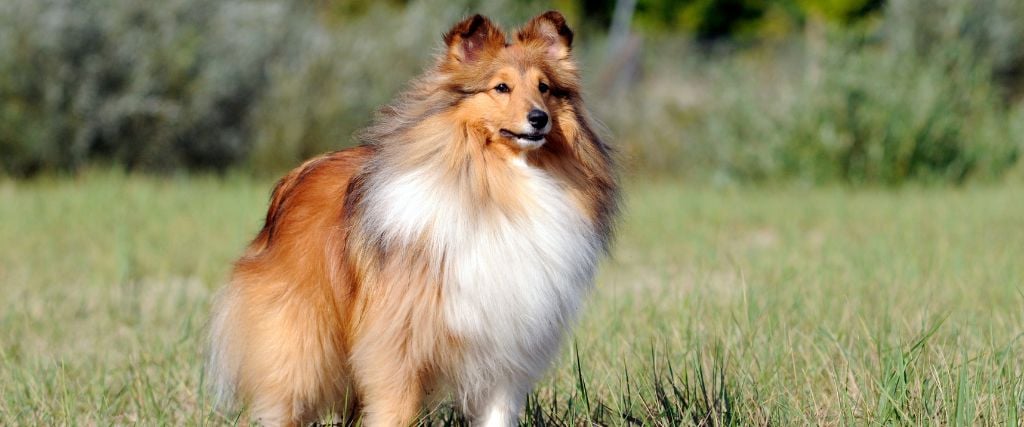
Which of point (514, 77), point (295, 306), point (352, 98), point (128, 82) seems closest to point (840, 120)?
point (352, 98)

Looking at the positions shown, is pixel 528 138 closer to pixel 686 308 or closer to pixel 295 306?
pixel 295 306

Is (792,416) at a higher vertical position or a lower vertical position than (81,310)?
higher

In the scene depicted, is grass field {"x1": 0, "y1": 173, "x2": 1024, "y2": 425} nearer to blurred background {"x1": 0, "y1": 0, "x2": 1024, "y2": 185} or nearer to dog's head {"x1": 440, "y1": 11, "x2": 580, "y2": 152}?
dog's head {"x1": 440, "y1": 11, "x2": 580, "y2": 152}

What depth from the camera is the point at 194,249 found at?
10.2m

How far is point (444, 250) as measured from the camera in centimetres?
403

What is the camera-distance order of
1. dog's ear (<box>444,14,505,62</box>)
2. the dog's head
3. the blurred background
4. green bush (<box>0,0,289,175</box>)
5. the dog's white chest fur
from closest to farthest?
the dog's white chest fur
the dog's head
dog's ear (<box>444,14,505,62</box>)
green bush (<box>0,0,289,175</box>)
the blurred background

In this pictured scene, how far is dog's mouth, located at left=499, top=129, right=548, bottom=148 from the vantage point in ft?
13.6

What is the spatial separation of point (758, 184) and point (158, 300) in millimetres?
9593

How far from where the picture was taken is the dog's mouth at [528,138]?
413 cm

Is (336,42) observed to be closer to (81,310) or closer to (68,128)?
(68,128)

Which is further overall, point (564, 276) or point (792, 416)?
point (792, 416)

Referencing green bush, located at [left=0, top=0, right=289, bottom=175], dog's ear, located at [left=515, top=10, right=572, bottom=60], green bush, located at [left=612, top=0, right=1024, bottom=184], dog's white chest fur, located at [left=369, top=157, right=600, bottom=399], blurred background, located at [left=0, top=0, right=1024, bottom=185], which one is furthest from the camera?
green bush, located at [left=612, top=0, right=1024, bottom=184]

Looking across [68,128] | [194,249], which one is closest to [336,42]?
[68,128]

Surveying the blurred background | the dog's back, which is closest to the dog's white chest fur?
the dog's back
